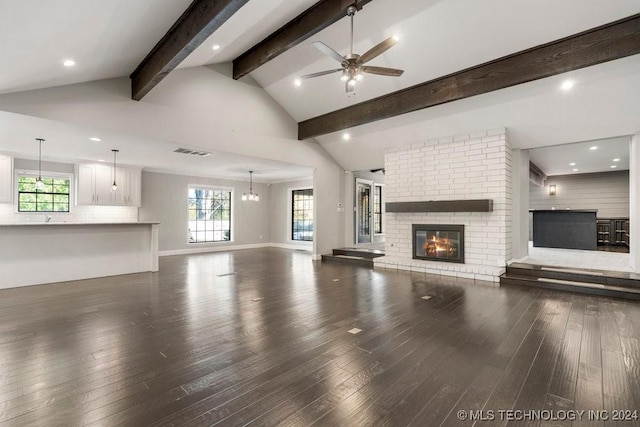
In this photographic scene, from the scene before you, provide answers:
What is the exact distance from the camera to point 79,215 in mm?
7547

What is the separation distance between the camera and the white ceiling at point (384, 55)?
111 inches

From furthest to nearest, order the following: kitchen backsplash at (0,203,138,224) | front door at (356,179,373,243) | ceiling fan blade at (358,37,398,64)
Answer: front door at (356,179,373,243), kitchen backsplash at (0,203,138,224), ceiling fan blade at (358,37,398,64)

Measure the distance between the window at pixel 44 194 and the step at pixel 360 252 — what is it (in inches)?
270

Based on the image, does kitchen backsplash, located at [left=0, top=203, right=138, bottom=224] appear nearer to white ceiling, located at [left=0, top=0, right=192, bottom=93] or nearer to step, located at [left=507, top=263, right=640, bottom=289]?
white ceiling, located at [left=0, top=0, right=192, bottom=93]

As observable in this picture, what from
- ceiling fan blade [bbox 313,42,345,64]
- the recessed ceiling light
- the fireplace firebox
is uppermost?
the recessed ceiling light

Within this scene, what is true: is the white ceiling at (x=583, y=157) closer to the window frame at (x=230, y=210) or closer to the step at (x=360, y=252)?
the step at (x=360, y=252)

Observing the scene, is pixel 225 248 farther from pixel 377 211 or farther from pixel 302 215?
pixel 377 211

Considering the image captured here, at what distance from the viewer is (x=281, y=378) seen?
213 cm

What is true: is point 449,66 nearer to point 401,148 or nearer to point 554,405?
point 401,148

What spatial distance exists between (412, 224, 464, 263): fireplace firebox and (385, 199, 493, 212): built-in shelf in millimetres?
406


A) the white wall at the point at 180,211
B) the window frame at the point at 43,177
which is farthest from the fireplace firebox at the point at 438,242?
the window frame at the point at 43,177

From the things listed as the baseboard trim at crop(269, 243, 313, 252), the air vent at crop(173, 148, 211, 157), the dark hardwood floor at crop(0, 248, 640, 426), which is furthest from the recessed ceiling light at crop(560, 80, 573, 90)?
the baseboard trim at crop(269, 243, 313, 252)

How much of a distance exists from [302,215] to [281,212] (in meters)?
0.91

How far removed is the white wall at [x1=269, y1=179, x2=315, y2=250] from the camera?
35.7ft
